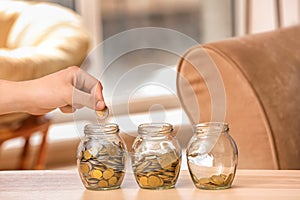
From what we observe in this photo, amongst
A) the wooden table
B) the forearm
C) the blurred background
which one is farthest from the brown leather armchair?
the blurred background

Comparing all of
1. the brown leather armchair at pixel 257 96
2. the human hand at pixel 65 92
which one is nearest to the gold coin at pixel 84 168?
the human hand at pixel 65 92

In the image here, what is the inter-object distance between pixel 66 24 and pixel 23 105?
1.39 m

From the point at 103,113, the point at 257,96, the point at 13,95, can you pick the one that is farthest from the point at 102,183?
the point at 257,96

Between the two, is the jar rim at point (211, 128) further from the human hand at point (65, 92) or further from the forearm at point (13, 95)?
the forearm at point (13, 95)

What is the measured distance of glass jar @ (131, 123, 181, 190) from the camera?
4.03 feet

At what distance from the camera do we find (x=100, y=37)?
4004mm

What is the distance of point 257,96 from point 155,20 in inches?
98.5

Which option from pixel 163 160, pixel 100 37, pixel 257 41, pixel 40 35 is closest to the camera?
pixel 163 160

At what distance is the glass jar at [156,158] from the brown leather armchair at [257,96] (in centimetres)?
43

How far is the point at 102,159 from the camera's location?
1.24 meters

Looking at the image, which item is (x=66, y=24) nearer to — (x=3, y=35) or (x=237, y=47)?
(x=3, y=35)

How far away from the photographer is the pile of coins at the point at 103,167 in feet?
4.07

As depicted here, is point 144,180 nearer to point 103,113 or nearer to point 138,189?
point 138,189

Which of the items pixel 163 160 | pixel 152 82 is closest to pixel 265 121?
pixel 152 82
